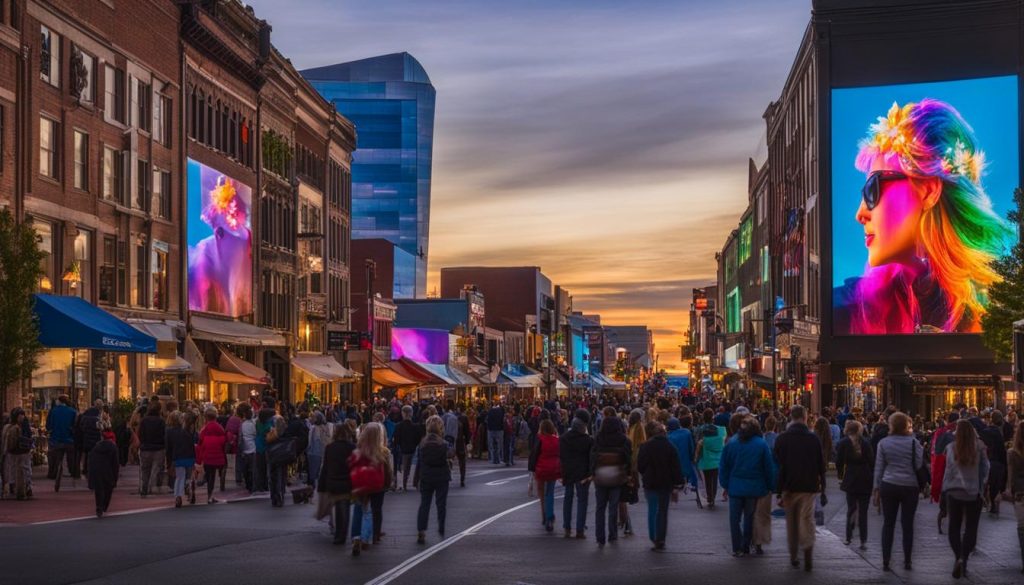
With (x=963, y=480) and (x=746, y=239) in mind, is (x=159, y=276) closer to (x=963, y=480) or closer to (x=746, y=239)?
(x=963, y=480)

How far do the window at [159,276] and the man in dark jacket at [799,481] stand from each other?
33.0 metres

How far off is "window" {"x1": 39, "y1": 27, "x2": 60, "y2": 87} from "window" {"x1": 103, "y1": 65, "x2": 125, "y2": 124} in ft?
11.5

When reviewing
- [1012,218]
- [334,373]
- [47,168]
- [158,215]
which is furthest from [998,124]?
[47,168]

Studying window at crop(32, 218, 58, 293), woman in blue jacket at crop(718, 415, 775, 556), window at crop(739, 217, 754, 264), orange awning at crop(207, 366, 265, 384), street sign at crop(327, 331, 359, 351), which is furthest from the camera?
window at crop(739, 217, 754, 264)

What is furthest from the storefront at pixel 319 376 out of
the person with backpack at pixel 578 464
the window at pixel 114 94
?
the person with backpack at pixel 578 464

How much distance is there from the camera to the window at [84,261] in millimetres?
41656

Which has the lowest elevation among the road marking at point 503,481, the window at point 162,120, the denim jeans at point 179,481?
the road marking at point 503,481

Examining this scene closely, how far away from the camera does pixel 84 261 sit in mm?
42188

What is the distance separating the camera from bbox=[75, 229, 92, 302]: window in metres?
41.7

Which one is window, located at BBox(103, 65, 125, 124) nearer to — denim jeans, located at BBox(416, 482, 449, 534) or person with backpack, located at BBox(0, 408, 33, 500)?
person with backpack, located at BBox(0, 408, 33, 500)

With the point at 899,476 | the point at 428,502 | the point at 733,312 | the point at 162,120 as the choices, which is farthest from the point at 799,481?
the point at 733,312

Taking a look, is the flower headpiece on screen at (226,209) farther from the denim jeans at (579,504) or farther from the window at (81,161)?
the denim jeans at (579,504)

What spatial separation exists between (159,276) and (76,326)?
13.0 meters

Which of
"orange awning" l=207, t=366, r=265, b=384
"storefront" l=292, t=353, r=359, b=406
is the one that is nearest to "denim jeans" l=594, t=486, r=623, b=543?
"orange awning" l=207, t=366, r=265, b=384
